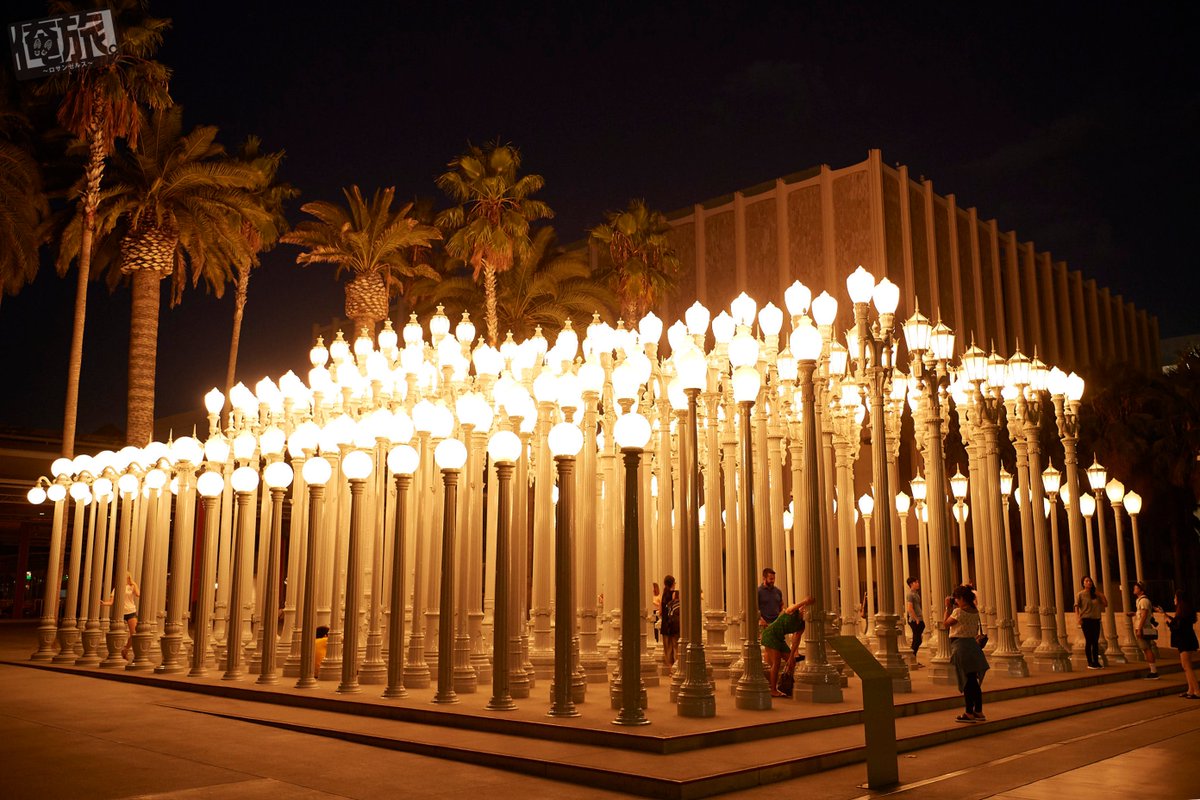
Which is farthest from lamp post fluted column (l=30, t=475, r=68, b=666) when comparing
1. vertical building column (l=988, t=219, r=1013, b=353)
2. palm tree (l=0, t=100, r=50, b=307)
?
vertical building column (l=988, t=219, r=1013, b=353)

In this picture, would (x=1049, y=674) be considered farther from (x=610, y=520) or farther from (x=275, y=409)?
(x=275, y=409)

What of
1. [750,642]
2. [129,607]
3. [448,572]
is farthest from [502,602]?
[129,607]

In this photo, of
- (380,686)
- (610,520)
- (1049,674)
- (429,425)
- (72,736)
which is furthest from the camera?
(610,520)

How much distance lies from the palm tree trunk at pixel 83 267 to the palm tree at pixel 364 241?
6487mm

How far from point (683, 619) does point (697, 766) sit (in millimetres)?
2988

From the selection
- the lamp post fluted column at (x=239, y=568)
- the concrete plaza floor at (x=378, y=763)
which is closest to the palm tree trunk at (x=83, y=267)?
the lamp post fluted column at (x=239, y=568)

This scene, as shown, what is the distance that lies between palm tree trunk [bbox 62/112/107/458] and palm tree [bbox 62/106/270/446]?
Answer: 0.54 m

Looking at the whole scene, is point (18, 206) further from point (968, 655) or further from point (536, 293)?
point (968, 655)

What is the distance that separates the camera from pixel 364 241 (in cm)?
3328

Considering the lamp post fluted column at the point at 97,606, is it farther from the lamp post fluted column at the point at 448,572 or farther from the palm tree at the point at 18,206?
the lamp post fluted column at the point at 448,572

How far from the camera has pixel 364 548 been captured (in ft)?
61.3

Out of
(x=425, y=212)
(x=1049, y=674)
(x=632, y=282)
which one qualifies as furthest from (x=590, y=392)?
(x=425, y=212)

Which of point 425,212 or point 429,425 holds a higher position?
point 425,212

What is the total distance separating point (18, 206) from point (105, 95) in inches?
162
